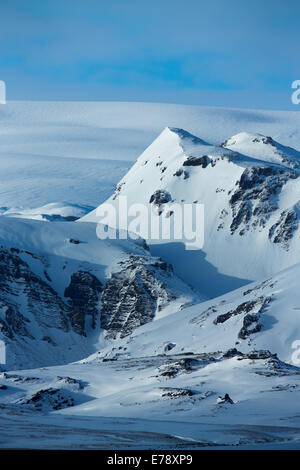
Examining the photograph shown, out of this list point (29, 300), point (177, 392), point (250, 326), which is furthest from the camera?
point (29, 300)

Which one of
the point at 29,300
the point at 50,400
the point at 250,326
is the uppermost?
the point at 29,300

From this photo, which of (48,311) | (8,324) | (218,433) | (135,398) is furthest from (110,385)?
(48,311)

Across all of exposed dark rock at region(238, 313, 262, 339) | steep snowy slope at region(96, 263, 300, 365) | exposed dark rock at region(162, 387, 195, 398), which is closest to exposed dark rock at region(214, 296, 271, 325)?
steep snowy slope at region(96, 263, 300, 365)

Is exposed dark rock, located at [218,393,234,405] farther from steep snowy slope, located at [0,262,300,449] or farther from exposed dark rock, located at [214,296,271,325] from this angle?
exposed dark rock, located at [214,296,271,325]

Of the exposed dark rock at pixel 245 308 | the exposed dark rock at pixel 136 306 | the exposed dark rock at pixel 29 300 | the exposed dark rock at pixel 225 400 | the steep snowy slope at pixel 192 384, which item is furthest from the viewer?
the exposed dark rock at pixel 136 306

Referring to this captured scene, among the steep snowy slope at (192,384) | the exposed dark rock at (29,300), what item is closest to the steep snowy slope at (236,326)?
the steep snowy slope at (192,384)

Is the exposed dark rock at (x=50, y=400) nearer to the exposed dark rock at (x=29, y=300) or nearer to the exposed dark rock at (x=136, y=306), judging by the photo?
the exposed dark rock at (x=29, y=300)

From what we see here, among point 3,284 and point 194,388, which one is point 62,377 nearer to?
point 194,388

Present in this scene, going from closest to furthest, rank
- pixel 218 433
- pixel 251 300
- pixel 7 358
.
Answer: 1. pixel 218 433
2. pixel 251 300
3. pixel 7 358

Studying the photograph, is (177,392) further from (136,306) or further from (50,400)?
(136,306)

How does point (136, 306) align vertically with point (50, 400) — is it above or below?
above

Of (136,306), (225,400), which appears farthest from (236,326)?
(225,400)
